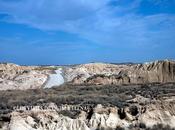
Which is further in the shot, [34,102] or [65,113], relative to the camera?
[34,102]

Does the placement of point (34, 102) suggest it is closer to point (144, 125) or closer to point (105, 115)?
point (105, 115)

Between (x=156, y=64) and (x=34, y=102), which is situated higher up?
(x=156, y=64)

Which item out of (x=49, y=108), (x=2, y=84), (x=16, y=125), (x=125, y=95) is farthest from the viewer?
(x=2, y=84)

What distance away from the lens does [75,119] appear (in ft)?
94.4

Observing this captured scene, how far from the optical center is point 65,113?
97.6 feet

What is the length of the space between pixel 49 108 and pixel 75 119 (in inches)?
117

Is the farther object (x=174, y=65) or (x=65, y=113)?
(x=174, y=65)

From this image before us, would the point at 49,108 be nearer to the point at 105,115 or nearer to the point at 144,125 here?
the point at 105,115

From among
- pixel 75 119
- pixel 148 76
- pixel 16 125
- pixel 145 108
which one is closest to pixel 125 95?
pixel 145 108

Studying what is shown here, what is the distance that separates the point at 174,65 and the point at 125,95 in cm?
2997

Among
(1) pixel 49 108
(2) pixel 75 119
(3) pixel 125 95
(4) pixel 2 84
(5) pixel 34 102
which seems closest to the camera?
(2) pixel 75 119

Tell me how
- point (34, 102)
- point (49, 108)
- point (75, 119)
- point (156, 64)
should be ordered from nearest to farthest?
point (75, 119), point (49, 108), point (34, 102), point (156, 64)

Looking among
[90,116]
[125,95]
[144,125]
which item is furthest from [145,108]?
[125,95]

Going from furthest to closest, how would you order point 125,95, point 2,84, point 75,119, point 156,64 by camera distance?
1. point 156,64
2. point 2,84
3. point 125,95
4. point 75,119
